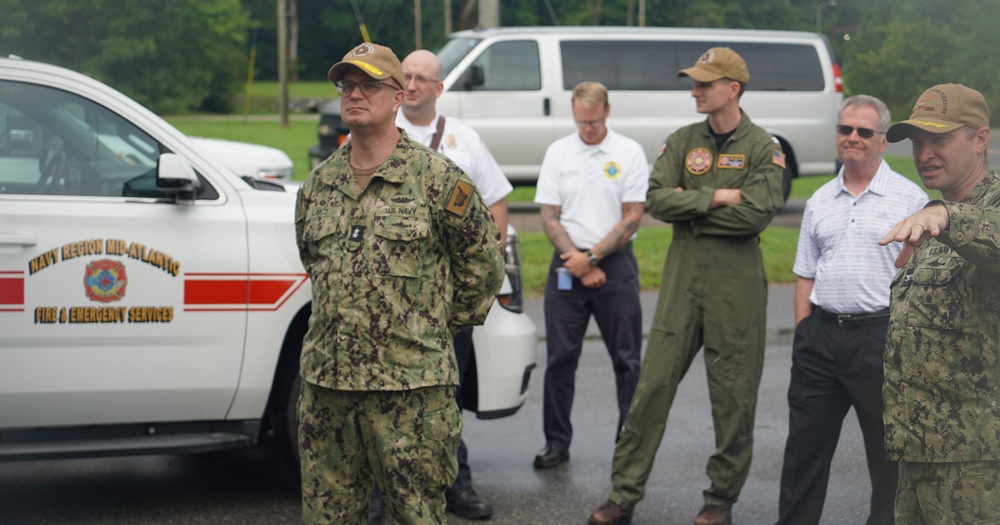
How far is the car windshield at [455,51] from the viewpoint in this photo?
47.9 ft

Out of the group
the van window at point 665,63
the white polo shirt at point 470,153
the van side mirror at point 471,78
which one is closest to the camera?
the white polo shirt at point 470,153

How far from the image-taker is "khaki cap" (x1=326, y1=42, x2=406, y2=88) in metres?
3.76

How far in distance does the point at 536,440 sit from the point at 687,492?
1.15 m

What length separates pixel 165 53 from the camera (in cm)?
4878

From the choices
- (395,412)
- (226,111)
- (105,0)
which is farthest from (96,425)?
(226,111)

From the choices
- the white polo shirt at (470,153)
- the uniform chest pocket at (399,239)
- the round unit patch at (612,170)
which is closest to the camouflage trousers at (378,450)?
the uniform chest pocket at (399,239)

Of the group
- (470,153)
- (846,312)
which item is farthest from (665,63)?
(846,312)

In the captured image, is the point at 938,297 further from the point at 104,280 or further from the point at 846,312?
the point at 104,280

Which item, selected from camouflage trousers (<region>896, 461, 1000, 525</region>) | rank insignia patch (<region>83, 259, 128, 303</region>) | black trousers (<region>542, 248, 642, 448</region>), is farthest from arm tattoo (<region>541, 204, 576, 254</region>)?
camouflage trousers (<region>896, 461, 1000, 525</region>)

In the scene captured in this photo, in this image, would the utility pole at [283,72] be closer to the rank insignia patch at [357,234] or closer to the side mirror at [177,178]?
the side mirror at [177,178]

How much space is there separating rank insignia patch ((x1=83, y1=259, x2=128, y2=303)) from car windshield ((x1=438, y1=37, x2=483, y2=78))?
9.76m

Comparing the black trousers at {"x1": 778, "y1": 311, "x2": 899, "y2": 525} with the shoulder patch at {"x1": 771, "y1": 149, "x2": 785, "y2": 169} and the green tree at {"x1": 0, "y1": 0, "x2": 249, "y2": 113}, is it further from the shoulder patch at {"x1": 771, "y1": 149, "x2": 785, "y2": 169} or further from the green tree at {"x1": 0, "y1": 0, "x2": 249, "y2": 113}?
the green tree at {"x1": 0, "y1": 0, "x2": 249, "y2": 113}

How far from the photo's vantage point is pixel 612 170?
611cm

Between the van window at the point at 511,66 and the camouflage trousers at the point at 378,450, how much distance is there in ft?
35.9
